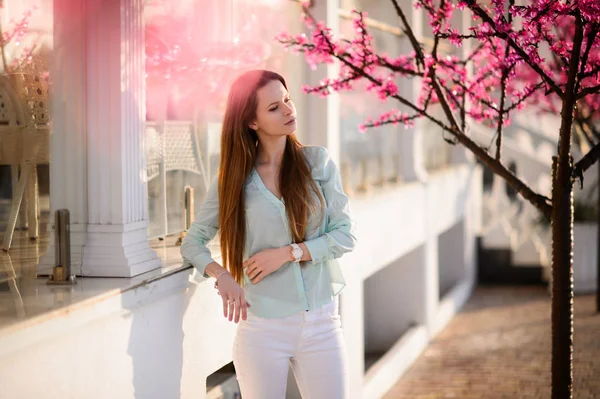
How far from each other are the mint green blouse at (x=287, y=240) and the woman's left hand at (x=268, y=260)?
7 cm

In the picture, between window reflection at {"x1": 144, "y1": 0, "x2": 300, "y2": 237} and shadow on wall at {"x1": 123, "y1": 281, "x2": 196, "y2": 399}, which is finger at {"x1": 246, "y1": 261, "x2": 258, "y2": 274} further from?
window reflection at {"x1": 144, "y1": 0, "x2": 300, "y2": 237}

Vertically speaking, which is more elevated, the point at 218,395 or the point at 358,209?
the point at 358,209

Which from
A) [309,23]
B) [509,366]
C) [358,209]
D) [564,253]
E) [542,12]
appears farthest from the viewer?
[509,366]

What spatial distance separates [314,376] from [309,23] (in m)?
2.37

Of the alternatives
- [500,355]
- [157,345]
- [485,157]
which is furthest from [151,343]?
[500,355]

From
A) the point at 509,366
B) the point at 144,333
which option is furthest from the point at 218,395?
the point at 509,366

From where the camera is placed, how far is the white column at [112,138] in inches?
135

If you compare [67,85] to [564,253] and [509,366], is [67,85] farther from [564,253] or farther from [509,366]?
[509,366]

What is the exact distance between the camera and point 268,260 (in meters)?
3.21

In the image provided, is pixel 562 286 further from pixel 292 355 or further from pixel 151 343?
pixel 151 343

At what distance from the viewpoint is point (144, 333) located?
3328 millimetres

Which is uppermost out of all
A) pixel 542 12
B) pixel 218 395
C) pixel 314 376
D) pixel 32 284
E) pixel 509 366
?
pixel 542 12

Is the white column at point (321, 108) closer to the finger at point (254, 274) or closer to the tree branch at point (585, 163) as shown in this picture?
the tree branch at point (585, 163)

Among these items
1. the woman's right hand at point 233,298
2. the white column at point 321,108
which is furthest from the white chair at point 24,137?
the white column at point 321,108
